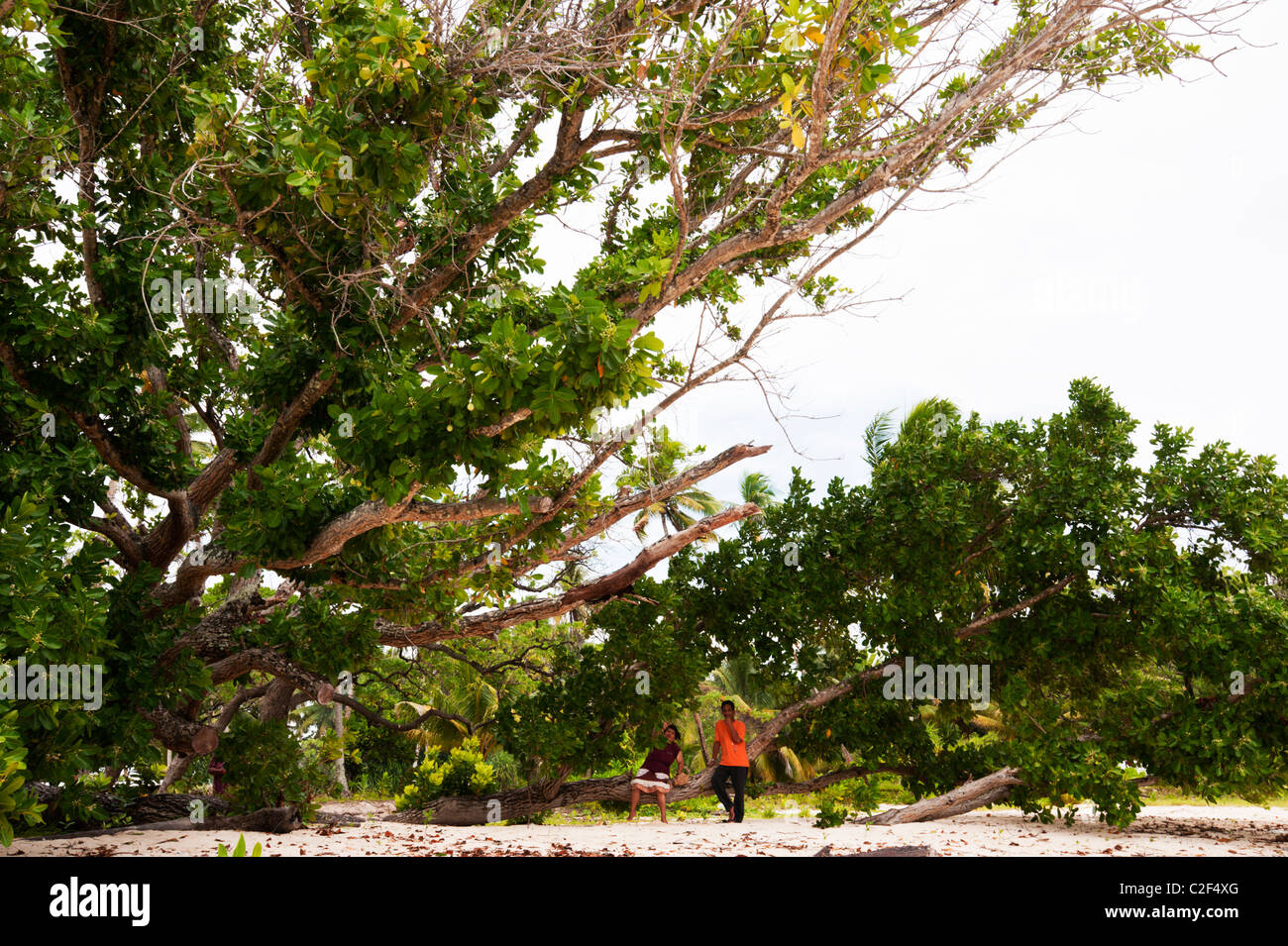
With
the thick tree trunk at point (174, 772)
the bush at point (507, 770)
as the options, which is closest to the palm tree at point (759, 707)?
the bush at point (507, 770)

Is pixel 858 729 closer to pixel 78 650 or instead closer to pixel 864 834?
pixel 864 834

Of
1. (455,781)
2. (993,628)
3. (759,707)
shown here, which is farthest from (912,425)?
(759,707)

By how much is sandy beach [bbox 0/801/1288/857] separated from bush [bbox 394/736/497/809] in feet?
5.73

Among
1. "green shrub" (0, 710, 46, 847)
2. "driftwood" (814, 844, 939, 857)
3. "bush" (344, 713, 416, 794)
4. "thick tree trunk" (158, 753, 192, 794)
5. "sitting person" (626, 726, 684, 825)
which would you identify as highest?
"green shrub" (0, 710, 46, 847)

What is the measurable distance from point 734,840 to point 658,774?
8.73 feet

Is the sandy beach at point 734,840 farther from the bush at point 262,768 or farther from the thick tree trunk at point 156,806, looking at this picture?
the thick tree trunk at point 156,806

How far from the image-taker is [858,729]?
12.5 m

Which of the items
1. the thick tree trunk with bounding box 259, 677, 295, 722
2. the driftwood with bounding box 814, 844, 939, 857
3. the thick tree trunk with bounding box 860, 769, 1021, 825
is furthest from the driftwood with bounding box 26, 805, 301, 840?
the thick tree trunk with bounding box 860, 769, 1021, 825

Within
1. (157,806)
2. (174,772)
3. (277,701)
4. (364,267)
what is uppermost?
(364,267)

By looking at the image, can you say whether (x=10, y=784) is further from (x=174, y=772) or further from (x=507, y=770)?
(x=507, y=770)

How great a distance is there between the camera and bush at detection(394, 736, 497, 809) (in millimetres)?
13594

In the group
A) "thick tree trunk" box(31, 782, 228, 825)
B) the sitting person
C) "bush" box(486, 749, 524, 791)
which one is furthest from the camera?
"bush" box(486, 749, 524, 791)

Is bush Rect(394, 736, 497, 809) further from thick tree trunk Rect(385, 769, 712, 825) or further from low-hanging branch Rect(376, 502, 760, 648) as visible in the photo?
low-hanging branch Rect(376, 502, 760, 648)

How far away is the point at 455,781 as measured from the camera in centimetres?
1381
